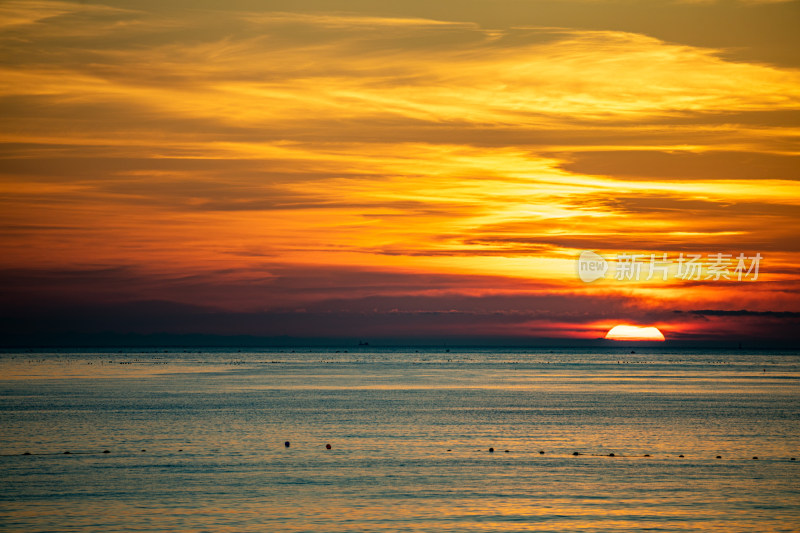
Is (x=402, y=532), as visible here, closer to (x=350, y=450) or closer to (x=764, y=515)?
(x=764, y=515)

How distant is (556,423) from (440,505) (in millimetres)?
42163

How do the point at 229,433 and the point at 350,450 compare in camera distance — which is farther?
the point at 229,433

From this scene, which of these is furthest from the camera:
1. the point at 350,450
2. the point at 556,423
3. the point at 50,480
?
the point at 556,423

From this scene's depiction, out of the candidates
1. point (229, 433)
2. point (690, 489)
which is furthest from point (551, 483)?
point (229, 433)

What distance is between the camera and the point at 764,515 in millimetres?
41656

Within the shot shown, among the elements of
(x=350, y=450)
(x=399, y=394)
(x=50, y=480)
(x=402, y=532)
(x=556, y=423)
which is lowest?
(x=402, y=532)

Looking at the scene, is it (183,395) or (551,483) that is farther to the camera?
(183,395)

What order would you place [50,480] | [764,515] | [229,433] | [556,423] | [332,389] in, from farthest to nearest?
1. [332,389]
2. [556,423]
3. [229,433]
4. [50,480]
5. [764,515]

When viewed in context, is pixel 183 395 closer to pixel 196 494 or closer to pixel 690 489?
pixel 196 494

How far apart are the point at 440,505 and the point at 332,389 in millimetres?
103775

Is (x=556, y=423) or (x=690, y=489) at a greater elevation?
(x=556, y=423)

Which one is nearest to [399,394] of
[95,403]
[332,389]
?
[332,389]

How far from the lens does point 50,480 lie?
50.9 metres

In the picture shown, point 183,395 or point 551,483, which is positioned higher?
point 183,395
